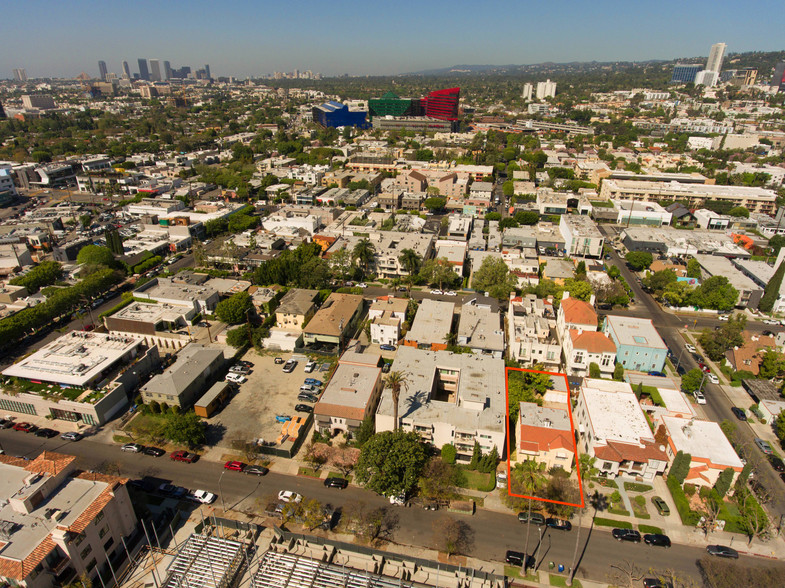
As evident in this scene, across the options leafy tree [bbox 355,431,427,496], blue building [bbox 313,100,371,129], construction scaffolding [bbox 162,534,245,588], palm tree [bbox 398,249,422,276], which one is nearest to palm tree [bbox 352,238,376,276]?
palm tree [bbox 398,249,422,276]

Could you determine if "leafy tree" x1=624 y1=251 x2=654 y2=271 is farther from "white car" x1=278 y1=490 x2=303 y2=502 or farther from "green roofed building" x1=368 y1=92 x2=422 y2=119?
"green roofed building" x1=368 y1=92 x2=422 y2=119

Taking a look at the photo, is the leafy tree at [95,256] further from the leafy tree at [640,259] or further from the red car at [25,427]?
the leafy tree at [640,259]

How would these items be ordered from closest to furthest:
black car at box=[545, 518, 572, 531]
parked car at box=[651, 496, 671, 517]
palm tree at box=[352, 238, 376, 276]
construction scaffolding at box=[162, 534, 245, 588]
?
construction scaffolding at box=[162, 534, 245, 588] → black car at box=[545, 518, 572, 531] → parked car at box=[651, 496, 671, 517] → palm tree at box=[352, 238, 376, 276]

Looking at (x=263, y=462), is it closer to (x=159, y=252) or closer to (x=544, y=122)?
(x=159, y=252)

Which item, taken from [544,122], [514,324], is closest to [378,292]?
[514,324]

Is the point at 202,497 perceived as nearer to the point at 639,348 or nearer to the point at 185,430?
the point at 185,430

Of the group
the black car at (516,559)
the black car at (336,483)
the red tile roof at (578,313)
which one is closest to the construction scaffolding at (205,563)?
the black car at (336,483)
